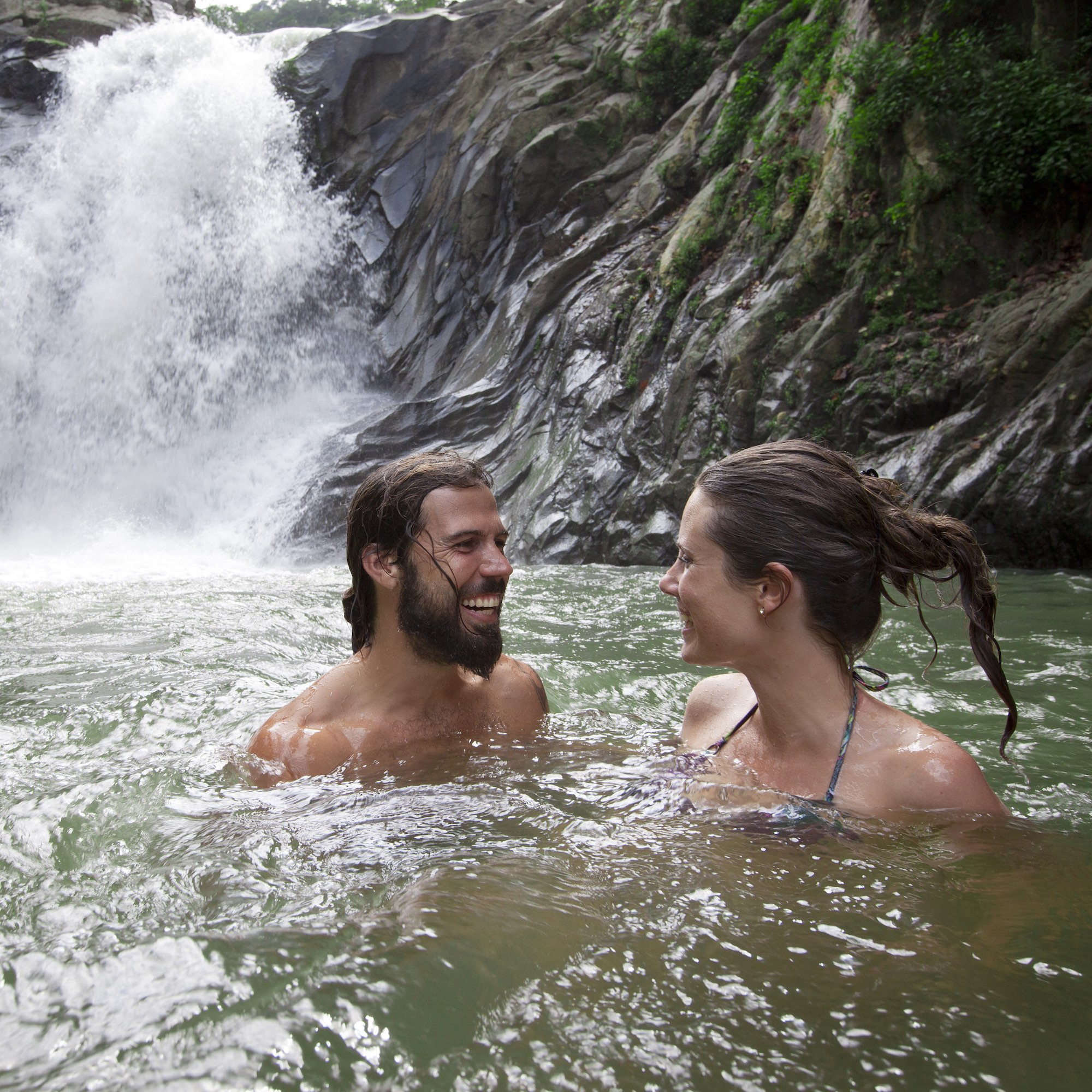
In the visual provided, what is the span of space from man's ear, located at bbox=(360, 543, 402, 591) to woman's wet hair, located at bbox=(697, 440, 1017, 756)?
4.38 feet

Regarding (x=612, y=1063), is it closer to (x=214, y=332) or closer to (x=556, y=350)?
(x=556, y=350)

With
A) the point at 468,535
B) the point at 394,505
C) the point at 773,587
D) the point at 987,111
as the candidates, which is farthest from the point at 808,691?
the point at 987,111

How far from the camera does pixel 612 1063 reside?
63.9 inches

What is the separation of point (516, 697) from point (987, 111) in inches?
357

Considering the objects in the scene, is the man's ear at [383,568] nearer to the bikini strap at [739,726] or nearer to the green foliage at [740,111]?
the bikini strap at [739,726]

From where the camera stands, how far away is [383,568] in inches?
139

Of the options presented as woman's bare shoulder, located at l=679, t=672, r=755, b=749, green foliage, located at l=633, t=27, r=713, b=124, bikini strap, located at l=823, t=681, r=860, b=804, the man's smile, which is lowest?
woman's bare shoulder, located at l=679, t=672, r=755, b=749

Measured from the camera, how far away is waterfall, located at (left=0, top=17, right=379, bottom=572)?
16.9 metres

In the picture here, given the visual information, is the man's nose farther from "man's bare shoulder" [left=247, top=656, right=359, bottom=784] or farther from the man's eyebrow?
"man's bare shoulder" [left=247, top=656, right=359, bottom=784]

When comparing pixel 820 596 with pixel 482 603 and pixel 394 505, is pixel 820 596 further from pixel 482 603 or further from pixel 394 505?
pixel 394 505

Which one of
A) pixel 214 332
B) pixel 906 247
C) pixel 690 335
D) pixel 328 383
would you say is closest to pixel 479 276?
pixel 328 383

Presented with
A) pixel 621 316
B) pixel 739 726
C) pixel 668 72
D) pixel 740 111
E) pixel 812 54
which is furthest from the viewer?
pixel 668 72

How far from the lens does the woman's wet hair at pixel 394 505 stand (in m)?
3.47

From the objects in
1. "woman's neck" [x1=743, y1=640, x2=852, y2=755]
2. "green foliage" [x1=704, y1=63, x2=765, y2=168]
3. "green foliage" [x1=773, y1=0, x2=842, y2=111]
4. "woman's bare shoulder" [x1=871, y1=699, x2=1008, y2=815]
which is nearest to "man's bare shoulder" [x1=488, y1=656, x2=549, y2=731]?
"woman's neck" [x1=743, y1=640, x2=852, y2=755]
